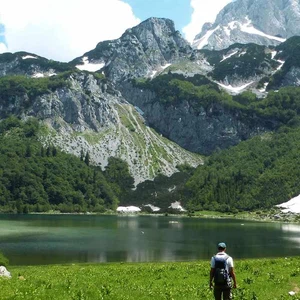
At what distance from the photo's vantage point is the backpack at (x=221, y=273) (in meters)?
17.5

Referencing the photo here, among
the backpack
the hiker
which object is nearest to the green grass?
the hiker

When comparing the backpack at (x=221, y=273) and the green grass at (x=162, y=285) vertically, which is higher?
the backpack at (x=221, y=273)

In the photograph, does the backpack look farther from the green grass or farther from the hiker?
the green grass

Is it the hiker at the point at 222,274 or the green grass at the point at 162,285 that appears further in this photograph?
the green grass at the point at 162,285

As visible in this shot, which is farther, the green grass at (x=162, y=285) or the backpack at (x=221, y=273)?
the green grass at (x=162, y=285)

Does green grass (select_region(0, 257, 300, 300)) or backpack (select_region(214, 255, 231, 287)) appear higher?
backpack (select_region(214, 255, 231, 287))

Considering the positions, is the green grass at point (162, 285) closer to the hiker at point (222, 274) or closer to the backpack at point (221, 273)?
the hiker at point (222, 274)

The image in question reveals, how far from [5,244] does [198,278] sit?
196 ft

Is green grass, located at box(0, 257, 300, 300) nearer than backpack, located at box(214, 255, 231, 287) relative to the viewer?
No

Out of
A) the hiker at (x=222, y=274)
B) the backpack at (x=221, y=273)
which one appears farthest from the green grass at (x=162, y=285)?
the backpack at (x=221, y=273)

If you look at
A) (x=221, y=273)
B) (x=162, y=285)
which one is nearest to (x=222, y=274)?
(x=221, y=273)

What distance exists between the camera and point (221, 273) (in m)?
17.5

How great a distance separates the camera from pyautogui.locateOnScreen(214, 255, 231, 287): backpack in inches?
688

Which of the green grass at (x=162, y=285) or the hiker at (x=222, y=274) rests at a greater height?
the hiker at (x=222, y=274)
